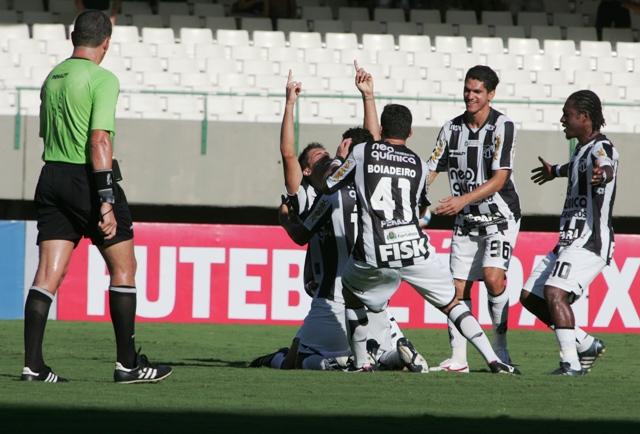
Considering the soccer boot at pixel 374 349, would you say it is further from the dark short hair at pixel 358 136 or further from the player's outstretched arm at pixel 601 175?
the player's outstretched arm at pixel 601 175

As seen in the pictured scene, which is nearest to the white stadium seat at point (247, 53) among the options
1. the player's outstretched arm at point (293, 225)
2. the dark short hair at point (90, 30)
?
the player's outstretched arm at point (293, 225)

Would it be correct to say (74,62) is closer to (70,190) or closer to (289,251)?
(70,190)

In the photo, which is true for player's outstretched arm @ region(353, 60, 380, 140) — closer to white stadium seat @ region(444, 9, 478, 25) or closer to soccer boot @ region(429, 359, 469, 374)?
soccer boot @ region(429, 359, 469, 374)

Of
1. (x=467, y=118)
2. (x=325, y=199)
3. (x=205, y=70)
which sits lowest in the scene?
(x=325, y=199)

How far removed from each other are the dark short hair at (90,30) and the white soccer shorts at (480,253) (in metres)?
3.54

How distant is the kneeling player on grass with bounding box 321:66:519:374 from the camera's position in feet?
28.0

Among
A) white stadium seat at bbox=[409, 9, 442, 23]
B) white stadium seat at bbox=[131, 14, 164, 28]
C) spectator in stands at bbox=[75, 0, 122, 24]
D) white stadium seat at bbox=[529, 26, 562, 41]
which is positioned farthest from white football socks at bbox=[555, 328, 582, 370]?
white stadium seat at bbox=[409, 9, 442, 23]

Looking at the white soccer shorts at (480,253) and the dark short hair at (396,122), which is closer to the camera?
the dark short hair at (396,122)

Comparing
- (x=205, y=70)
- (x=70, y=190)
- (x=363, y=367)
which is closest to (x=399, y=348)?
(x=363, y=367)

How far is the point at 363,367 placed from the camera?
895 cm

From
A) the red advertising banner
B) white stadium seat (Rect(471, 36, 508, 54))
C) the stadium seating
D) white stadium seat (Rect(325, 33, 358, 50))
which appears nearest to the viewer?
the red advertising banner

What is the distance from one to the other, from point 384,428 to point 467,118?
4.35 metres

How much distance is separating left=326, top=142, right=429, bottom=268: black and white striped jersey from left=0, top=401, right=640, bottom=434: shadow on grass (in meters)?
2.19

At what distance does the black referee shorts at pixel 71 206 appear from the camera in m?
7.43
